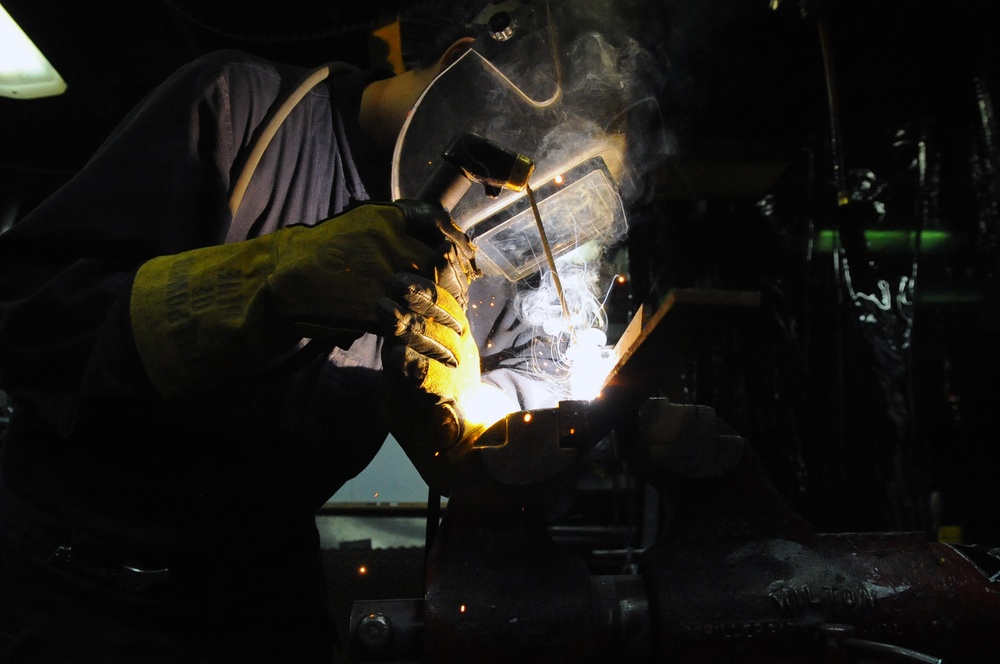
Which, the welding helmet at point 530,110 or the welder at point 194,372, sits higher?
the welding helmet at point 530,110

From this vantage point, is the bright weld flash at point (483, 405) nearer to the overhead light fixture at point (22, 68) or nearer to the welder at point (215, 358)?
the welder at point (215, 358)

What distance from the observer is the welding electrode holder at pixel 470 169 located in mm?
1284

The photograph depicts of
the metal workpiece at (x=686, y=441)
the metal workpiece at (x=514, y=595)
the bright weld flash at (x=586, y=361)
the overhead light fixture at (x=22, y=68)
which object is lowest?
the metal workpiece at (x=514, y=595)

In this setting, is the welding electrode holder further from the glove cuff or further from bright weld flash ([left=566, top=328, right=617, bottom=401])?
bright weld flash ([left=566, top=328, right=617, bottom=401])

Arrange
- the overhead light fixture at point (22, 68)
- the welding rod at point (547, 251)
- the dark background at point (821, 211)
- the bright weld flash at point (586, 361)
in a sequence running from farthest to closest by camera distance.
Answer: the dark background at point (821, 211) → the overhead light fixture at point (22, 68) → the bright weld flash at point (586, 361) → the welding rod at point (547, 251)

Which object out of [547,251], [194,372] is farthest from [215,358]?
[547,251]

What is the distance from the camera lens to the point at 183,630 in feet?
4.44

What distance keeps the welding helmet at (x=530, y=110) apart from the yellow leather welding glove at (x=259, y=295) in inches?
18.4

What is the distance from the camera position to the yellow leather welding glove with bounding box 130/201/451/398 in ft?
3.63

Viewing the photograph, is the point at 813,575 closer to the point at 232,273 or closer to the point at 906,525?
the point at 232,273

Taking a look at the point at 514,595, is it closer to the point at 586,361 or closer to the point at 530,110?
the point at 586,361

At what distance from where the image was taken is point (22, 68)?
7.77 ft

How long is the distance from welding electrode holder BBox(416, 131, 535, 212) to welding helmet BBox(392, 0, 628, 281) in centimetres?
25

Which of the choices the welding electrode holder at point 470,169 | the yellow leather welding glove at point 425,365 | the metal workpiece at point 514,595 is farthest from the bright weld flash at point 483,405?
the welding electrode holder at point 470,169
